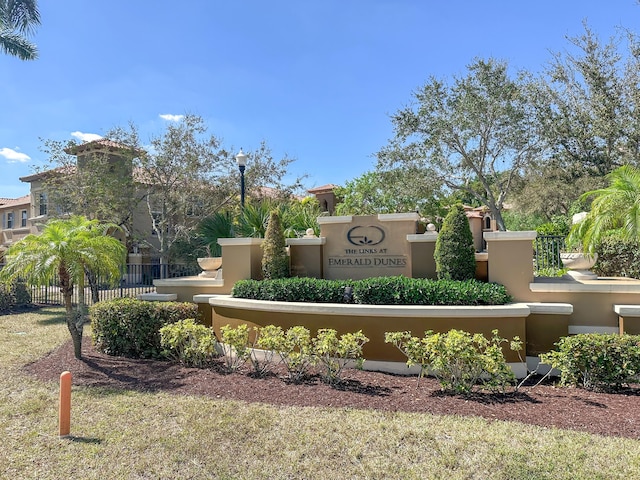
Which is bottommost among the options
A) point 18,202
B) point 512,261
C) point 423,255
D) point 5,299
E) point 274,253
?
point 5,299

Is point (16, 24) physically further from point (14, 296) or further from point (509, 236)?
point (509, 236)

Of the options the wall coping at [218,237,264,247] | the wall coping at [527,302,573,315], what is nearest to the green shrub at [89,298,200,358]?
the wall coping at [218,237,264,247]

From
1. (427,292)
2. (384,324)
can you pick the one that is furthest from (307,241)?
(427,292)

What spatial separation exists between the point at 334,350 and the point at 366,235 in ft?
9.46

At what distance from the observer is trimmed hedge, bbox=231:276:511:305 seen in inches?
270

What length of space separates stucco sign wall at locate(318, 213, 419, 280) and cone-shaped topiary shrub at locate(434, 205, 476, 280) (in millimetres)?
826

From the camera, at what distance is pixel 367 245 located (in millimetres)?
8477

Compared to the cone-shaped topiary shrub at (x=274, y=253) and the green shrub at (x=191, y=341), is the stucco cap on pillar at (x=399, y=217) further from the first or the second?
the green shrub at (x=191, y=341)

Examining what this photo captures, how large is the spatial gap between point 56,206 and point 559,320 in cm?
2023

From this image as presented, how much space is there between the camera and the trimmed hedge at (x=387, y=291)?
685 centimetres

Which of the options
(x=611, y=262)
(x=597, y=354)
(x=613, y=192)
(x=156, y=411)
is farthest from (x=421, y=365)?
(x=611, y=262)

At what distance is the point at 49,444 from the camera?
4570 mm

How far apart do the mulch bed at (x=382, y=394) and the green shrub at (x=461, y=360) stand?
0.18m

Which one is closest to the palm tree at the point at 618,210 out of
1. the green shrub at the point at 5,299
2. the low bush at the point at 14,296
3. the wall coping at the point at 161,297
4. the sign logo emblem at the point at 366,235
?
the sign logo emblem at the point at 366,235
